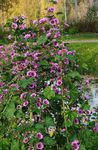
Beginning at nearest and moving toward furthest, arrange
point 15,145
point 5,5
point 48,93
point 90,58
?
point 48,93 < point 15,145 < point 90,58 < point 5,5

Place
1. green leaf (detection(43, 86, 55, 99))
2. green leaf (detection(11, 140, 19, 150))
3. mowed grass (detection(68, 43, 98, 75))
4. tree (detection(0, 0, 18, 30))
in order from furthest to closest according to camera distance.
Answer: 1. tree (detection(0, 0, 18, 30))
2. mowed grass (detection(68, 43, 98, 75))
3. green leaf (detection(11, 140, 19, 150))
4. green leaf (detection(43, 86, 55, 99))

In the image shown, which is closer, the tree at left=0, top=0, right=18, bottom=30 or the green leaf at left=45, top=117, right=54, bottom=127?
the green leaf at left=45, top=117, right=54, bottom=127

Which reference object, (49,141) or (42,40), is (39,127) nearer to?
(49,141)

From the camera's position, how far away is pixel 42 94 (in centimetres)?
564

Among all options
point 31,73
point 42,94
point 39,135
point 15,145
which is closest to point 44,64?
point 31,73

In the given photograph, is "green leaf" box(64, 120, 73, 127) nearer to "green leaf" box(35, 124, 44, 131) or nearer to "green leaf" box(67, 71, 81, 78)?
"green leaf" box(35, 124, 44, 131)

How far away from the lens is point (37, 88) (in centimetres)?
576

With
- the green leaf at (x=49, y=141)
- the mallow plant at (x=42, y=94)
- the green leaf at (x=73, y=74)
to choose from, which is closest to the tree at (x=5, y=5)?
the mallow plant at (x=42, y=94)

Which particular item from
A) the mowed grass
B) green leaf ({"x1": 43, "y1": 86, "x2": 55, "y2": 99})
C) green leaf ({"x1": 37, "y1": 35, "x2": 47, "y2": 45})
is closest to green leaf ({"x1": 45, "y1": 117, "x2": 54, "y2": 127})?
green leaf ({"x1": 43, "y1": 86, "x2": 55, "y2": 99})

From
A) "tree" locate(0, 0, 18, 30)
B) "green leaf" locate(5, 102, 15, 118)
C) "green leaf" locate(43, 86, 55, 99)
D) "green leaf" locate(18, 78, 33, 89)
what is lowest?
"tree" locate(0, 0, 18, 30)

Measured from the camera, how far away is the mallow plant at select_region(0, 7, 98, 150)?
5.58 meters

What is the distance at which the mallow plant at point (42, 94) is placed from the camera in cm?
558

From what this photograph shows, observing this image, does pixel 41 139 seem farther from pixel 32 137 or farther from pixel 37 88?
pixel 37 88

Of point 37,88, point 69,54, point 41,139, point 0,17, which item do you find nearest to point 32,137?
point 41,139
